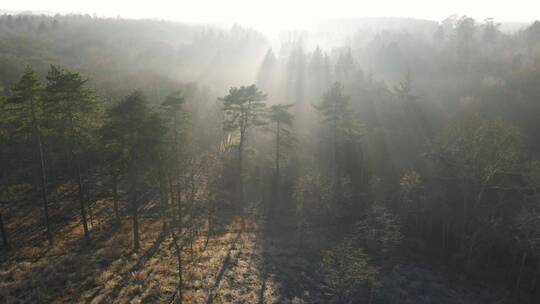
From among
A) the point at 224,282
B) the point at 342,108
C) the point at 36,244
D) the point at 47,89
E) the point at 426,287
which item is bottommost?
the point at 426,287

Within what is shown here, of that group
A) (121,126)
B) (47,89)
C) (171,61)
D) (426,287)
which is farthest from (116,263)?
(171,61)

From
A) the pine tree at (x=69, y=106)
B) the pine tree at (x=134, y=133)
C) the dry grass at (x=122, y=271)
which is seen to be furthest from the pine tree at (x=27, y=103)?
the dry grass at (x=122, y=271)

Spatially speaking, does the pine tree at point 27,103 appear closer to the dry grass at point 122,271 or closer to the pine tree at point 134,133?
the pine tree at point 134,133

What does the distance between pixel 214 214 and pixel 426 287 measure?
22.6 meters

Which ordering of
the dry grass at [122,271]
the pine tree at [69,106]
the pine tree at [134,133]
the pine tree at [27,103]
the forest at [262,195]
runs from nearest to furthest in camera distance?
the dry grass at [122,271] → the pine tree at [27,103] → the pine tree at [69,106] → the pine tree at [134,133] → the forest at [262,195]

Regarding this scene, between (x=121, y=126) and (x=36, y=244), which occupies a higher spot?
(x=121, y=126)

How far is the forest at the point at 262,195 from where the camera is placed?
78.6ft

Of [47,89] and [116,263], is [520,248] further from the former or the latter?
[47,89]

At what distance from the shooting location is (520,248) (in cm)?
3403

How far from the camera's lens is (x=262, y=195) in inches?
1785

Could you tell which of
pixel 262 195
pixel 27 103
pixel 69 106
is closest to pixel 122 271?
pixel 69 106

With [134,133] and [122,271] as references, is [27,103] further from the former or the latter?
[122,271]

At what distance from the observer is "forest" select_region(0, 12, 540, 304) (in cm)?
2395

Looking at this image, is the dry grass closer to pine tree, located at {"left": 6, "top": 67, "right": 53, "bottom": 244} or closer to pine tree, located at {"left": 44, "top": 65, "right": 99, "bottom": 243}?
pine tree, located at {"left": 44, "top": 65, "right": 99, "bottom": 243}
